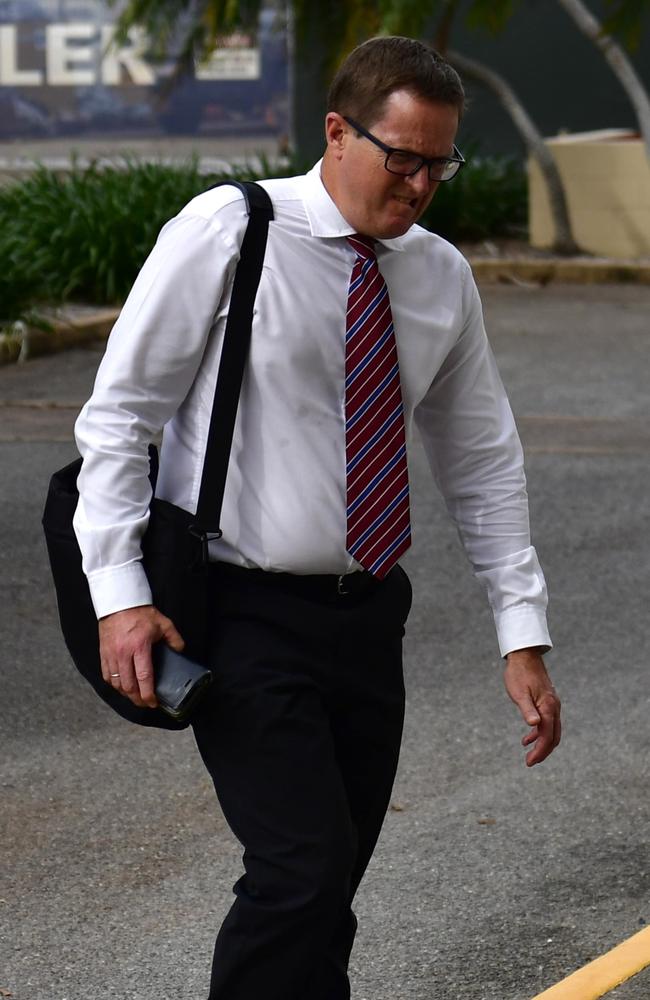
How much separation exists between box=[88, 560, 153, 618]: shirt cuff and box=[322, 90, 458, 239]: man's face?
2.31ft

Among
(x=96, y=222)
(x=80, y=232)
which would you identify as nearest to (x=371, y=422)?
(x=80, y=232)

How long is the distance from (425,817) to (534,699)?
174 centimetres

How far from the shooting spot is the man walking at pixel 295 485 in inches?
109

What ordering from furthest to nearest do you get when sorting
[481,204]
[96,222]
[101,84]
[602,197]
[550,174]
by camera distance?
1. [101,84]
2. [481,204]
3. [602,197]
4. [550,174]
5. [96,222]

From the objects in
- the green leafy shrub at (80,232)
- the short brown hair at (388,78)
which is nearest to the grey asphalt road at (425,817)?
the short brown hair at (388,78)

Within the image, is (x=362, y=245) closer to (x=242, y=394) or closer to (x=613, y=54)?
(x=242, y=394)

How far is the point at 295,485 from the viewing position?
286cm

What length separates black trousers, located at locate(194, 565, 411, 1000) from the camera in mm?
2727

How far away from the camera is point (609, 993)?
371 centimetres

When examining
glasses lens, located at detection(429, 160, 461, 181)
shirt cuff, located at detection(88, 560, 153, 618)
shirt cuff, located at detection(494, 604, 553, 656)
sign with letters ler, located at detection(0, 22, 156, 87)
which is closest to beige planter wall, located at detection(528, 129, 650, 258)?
sign with letters ler, located at detection(0, 22, 156, 87)

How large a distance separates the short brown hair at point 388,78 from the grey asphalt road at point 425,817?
197 centimetres

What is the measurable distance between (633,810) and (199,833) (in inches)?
48.6

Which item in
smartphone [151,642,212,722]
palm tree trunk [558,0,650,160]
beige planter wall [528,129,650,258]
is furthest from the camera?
beige planter wall [528,129,650,258]

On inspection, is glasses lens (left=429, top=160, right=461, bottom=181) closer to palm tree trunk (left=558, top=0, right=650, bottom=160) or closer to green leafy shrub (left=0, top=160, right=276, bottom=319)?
green leafy shrub (left=0, top=160, right=276, bottom=319)
